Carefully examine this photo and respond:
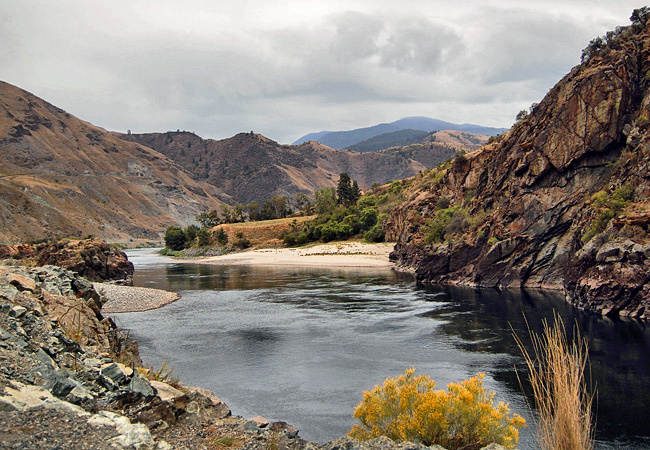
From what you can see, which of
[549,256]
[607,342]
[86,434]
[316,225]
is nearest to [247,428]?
[86,434]

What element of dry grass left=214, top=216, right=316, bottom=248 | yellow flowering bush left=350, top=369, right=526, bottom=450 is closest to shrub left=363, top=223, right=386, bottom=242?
dry grass left=214, top=216, right=316, bottom=248

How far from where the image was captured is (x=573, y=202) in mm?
47219

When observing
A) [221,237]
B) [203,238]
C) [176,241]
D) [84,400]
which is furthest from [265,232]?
[84,400]

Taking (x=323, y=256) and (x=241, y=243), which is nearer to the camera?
(x=323, y=256)

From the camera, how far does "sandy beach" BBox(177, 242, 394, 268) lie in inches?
3243

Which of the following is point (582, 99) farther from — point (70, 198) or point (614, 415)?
point (70, 198)

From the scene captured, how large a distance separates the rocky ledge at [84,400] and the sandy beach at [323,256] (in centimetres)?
6347

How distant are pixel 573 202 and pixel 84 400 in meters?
47.3

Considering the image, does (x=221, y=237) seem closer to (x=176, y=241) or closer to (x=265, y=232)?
(x=265, y=232)

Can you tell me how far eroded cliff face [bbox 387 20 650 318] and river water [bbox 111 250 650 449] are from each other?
12.1 ft

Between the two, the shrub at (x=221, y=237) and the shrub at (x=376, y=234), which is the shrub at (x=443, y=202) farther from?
the shrub at (x=221, y=237)

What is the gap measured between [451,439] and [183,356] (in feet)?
62.5

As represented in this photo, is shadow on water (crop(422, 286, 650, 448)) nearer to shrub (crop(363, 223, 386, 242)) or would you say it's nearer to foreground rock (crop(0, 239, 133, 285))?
foreground rock (crop(0, 239, 133, 285))

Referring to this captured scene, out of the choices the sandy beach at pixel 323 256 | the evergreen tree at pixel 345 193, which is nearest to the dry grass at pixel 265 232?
the sandy beach at pixel 323 256
